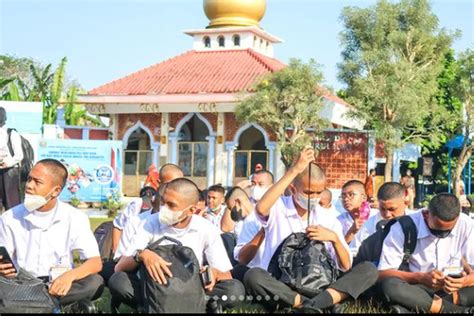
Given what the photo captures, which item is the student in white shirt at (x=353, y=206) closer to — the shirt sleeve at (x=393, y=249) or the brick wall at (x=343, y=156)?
the shirt sleeve at (x=393, y=249)

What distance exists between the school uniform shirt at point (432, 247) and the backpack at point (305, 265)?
0.45 meters

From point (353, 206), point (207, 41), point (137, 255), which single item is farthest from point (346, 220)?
point (207, 41)

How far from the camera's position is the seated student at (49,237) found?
503cm

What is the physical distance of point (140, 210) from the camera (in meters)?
7.03

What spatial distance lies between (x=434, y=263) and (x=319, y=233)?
3.05 feet

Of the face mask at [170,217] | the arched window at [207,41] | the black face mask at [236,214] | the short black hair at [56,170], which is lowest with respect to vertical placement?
the black face mask at [236,214]

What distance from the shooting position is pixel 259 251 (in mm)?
5707

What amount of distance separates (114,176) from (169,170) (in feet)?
45.2

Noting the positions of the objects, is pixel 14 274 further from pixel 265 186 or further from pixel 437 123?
pixel 437 123

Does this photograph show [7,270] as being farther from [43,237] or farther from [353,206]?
[353,206]

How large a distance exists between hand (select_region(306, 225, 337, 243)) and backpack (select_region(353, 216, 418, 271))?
23.3 inches

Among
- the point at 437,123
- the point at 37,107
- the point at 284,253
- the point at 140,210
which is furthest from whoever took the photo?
the point at 437,123

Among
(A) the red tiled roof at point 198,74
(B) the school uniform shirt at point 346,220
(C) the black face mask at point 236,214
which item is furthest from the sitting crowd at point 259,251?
(A) the red tiled roof at point 198,74

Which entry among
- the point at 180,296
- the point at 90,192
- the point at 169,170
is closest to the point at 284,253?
the point at 180,296
